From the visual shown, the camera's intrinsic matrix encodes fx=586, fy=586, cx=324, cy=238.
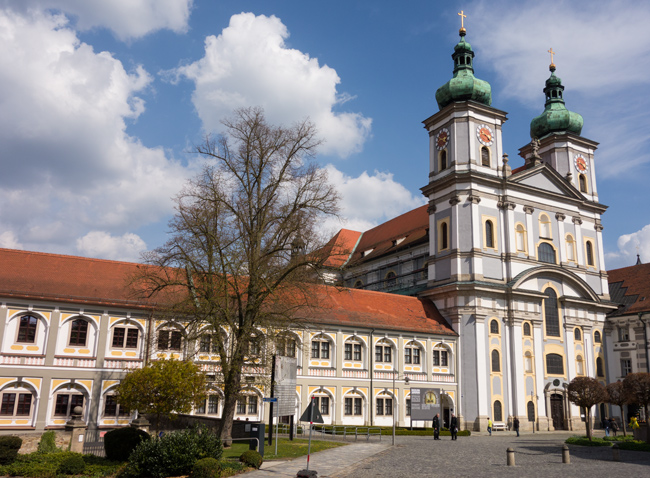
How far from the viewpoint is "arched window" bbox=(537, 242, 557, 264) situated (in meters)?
50.5

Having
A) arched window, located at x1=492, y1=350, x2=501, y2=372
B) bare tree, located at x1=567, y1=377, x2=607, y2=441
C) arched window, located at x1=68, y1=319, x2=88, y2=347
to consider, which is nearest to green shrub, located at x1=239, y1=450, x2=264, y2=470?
arched window, located at x1=68, y1=319, x2=88, y2=347

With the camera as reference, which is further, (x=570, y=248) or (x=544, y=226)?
(x=570, y=248)

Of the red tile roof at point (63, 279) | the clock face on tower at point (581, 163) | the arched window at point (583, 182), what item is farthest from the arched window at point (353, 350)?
the clock face on tower at point (581, 163)

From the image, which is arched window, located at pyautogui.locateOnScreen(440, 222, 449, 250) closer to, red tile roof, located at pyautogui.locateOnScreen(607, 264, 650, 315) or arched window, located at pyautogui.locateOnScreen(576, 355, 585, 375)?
arched window, located at pyautogui.locateOnScreen(576, 355, 585, 375)

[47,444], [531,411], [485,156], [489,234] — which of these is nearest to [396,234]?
[485,156]

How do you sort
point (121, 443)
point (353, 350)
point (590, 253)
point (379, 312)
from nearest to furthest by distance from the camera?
1. point (121, 443)
2. point (353, 350)
3. point (379, 312)
4. point (590, 253)

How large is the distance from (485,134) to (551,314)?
1635 cm

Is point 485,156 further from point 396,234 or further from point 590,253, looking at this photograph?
point 396,234

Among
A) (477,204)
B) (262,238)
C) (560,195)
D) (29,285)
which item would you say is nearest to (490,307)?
(477,204)

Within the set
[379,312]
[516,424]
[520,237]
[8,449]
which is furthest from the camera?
[520,237]

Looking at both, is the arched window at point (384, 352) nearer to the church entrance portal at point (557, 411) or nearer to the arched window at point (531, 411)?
the arched window at point (531, 411)

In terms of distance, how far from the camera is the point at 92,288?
34562 millimetres

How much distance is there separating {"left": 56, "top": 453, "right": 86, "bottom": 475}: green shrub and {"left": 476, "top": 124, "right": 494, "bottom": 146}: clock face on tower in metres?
41.3

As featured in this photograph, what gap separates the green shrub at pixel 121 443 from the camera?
2052 centimetres
